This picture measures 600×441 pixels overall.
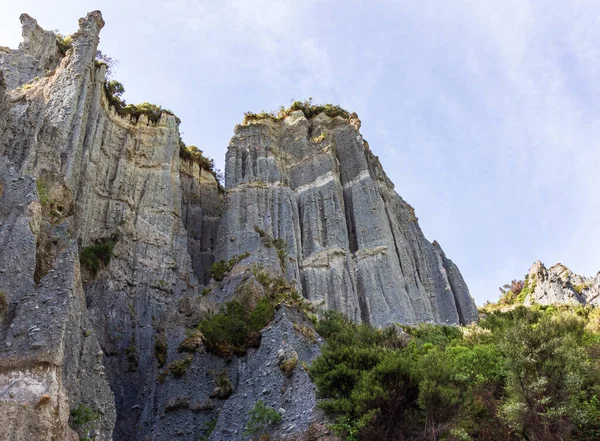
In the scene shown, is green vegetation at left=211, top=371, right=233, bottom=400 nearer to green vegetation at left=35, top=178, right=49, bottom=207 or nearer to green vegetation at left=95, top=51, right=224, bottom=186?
green vegetation at left=35, top=178, right=49, bottom=207

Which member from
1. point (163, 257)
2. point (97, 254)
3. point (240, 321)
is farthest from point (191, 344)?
point (163, 257)

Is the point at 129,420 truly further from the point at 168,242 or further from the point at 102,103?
the point at 102,103

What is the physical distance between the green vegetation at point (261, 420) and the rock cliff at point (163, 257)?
54 cm

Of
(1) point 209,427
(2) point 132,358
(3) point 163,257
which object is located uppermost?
(3) point 163,257

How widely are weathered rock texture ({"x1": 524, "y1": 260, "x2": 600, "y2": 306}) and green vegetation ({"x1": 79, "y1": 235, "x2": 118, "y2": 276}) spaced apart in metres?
30.5

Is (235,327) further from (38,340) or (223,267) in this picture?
(38,340)

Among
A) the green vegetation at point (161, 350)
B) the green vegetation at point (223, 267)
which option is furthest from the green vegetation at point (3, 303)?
the green vegetation at point (223, 267)

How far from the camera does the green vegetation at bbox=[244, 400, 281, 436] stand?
62.1 feet

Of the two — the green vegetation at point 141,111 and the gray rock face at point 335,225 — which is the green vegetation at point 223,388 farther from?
the green vegetation at point 141,111

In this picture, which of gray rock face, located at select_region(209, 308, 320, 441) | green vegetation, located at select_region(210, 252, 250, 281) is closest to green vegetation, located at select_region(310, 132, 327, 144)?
green vegetation, located at select_region(210, 252, 250, 281)

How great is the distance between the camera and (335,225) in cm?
4259

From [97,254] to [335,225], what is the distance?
670 inches

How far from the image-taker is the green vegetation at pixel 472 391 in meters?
15.1

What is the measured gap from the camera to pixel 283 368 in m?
21.1
